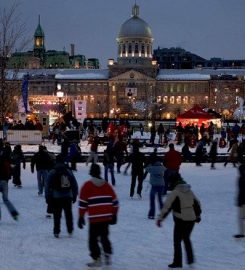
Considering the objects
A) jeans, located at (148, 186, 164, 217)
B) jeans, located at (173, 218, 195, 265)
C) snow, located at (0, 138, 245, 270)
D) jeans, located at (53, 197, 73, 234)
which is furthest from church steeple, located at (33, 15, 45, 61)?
jeans, located at (173, 218, 195, 265)

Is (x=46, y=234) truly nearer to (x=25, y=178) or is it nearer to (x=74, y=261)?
(x=74, y=261)

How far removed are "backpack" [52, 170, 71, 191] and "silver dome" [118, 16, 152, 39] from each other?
9780 cm

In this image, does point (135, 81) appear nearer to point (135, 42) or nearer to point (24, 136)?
point (135, 42)

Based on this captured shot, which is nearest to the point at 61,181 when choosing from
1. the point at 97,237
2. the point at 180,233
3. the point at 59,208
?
the point at 59,208

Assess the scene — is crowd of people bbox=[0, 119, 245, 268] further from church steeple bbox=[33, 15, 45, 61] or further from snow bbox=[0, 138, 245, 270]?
church steeple bbox=[33, 15, 45, 61]

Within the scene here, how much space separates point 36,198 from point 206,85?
95.7 meters

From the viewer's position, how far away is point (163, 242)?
32.9ft

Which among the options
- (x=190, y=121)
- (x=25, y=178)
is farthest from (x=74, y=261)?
(x=190, y=121)

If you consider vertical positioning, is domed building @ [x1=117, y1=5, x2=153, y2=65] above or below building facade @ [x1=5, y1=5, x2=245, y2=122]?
above

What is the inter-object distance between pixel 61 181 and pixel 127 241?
1375 millimetres

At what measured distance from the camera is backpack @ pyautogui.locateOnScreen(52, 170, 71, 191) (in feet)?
32.5

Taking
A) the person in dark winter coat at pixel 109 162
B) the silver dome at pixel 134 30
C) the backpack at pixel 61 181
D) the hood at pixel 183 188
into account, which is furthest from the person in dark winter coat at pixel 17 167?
the silver dome at pixel 134 30

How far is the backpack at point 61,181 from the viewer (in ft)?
32.5

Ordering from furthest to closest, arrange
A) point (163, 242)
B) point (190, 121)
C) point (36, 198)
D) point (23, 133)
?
point (190, 121), point (23, 133), point (36, 198), point (163, 242)
